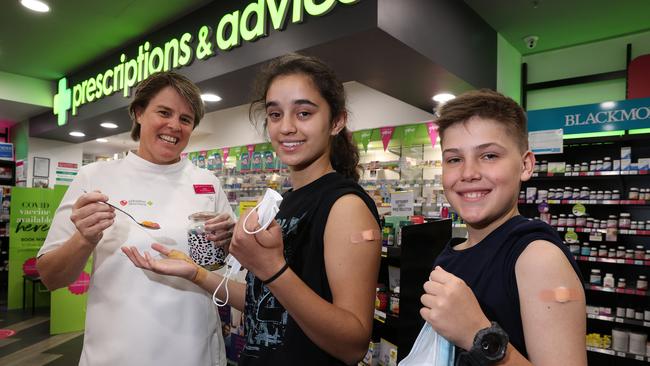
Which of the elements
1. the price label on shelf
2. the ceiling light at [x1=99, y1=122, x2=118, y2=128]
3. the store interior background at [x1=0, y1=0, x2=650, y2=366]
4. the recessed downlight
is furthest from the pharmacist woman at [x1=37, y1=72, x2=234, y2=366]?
the ceiling light at [x1=99, y1=122, x2=118, y2=128]

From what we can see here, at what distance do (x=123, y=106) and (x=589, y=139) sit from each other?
641 centimetres

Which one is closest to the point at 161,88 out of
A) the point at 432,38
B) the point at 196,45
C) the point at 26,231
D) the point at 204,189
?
the point at 204,189

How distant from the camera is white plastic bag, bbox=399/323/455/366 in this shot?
895mm

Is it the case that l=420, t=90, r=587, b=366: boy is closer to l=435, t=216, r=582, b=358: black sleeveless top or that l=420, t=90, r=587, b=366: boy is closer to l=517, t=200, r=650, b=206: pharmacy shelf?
l=435, t=216, r=582, b=358: black sleeveless top

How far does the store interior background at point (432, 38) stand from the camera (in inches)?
188

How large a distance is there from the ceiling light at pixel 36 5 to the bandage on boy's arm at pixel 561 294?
6173mm

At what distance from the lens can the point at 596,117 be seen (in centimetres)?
474

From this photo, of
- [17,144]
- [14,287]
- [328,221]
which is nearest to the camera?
[328,221]

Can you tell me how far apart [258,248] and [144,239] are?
2.80 feet

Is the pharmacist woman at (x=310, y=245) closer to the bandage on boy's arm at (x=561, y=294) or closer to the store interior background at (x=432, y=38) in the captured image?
the bandage on boy's arm at (x=561, y=294)

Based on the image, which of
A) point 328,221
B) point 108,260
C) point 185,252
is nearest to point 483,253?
point 328,221

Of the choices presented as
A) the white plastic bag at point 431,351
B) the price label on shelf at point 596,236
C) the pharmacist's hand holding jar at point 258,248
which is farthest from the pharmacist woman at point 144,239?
the price label on shelf at point 596,236

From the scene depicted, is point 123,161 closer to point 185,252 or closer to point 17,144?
point 185,252

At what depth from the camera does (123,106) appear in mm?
6066
